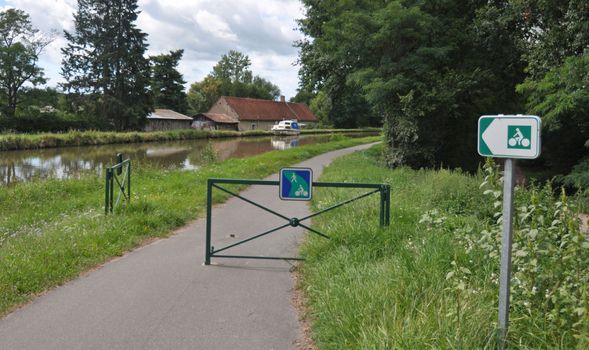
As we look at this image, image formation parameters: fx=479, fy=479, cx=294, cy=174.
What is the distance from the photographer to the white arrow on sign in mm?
3158

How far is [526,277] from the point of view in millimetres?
3762

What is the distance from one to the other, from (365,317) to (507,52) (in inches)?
673

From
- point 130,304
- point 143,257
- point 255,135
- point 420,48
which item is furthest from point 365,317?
point 255,135

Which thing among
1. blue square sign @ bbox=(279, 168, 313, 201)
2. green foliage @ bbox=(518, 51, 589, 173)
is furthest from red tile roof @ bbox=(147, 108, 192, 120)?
blue square sign @ bbox=(279, 168, 313, 201)

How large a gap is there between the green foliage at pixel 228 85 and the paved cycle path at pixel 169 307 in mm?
85397

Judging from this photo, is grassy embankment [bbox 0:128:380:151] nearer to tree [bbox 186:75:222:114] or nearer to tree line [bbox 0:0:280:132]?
tree line [bbox 0:0:280:132]

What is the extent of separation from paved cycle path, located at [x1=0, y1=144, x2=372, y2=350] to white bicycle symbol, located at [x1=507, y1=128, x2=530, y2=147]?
2620 millimetres

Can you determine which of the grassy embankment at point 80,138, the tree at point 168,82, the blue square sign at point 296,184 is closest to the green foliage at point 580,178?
the blue square sign at point 296,184

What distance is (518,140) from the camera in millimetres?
3244

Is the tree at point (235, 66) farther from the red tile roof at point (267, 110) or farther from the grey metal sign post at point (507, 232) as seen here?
the grey metal sign post at point (507, 232)

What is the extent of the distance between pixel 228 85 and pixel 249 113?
26765 mm

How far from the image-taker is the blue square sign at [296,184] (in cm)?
657

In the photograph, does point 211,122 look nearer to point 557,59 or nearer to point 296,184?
point 557,59

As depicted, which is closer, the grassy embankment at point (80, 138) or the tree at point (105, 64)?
the grassy embankment at point (80, 138)
